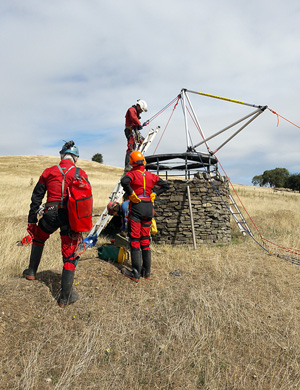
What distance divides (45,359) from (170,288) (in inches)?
110

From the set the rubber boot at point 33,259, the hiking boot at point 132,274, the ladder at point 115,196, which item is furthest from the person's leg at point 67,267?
the ladder at point 115,196

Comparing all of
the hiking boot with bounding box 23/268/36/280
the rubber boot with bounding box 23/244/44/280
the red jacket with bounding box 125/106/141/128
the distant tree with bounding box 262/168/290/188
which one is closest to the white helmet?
the red jacket with bounding box 125/106/141/128

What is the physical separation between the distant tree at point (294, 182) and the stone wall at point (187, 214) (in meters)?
75.9

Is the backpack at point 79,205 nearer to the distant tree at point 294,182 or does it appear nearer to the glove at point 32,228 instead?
the glove at point 32,228

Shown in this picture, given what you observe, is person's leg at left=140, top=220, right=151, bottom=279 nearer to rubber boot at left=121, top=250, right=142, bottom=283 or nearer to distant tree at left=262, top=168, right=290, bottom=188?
rubber boot at left=121, top=250, right=142, bottom=283

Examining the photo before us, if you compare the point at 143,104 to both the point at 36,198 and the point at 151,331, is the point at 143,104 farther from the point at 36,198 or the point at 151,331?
the point at 151,331

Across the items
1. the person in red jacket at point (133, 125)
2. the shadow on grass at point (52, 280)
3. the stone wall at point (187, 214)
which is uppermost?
the person in red jacket at point (133, 125)

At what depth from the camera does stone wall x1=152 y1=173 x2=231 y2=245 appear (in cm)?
1006

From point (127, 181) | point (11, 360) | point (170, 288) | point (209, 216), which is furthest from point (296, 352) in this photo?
point (209, 216)

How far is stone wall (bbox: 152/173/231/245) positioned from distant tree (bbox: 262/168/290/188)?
270ft

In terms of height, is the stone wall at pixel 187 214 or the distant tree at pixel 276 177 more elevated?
the distant tree at pixel 276 177

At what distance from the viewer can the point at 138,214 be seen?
19.3ft

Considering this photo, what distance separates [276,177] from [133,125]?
88110 millimetres

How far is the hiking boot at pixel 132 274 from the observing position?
5789 millimetres
